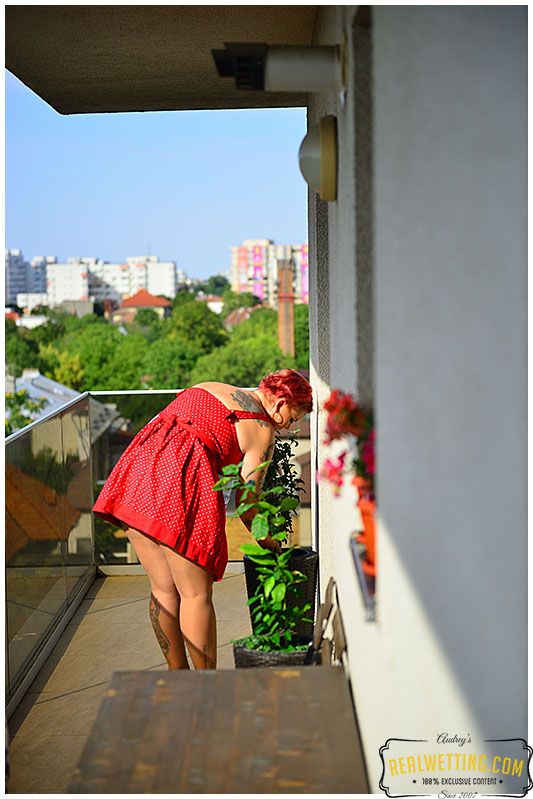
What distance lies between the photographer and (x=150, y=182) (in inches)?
1925

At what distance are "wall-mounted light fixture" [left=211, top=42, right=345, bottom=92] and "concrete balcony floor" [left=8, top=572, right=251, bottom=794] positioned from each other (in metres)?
2.13

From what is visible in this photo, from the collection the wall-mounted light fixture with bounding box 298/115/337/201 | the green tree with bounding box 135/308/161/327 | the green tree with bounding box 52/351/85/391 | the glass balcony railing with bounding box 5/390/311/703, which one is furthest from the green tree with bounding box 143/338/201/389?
the wall-mounted light fixture with bounding box 298/115/337/201

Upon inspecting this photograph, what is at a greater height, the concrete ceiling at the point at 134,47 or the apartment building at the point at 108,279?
the apartment building at the point at 108,279

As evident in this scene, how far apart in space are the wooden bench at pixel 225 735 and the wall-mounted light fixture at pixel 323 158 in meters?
1.15

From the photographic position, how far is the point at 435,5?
4.75ft

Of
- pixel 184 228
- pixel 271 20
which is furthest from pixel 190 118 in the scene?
pixel 271 20

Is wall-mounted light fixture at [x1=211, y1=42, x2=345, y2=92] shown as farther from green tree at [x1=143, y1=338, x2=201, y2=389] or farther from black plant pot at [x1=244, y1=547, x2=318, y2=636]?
green tree at [x1=143, y1=338, x2=201, y2=389]

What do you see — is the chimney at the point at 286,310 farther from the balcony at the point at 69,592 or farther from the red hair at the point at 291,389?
the red hair at the point at 291,389

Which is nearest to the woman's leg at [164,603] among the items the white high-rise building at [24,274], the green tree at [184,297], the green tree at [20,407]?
the green tree at [20,407]

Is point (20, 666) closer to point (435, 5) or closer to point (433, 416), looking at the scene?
point (433, 416)

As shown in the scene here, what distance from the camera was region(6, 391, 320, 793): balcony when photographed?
3.05 meters

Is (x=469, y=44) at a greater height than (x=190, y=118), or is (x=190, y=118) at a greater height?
(x=190, y=118)

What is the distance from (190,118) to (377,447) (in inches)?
2002

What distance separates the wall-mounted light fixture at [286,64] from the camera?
186 cm
